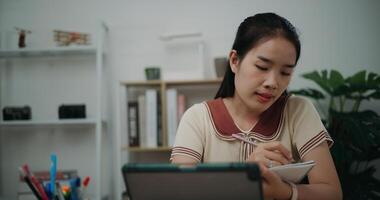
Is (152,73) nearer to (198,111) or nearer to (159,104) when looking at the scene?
(159,104)

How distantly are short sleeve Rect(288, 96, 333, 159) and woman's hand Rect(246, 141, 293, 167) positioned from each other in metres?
0.12

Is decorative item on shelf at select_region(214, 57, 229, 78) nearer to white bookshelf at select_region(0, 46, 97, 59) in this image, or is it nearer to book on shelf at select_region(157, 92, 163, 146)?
book on shelf at select_region(157, 92, 163, 146)

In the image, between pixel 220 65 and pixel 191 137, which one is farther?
pixel 220 65

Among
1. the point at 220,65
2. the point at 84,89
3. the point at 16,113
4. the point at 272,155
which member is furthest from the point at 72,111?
the point at 272,155

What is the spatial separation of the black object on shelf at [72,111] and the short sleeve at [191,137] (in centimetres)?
128

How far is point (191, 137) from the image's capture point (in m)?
0.72

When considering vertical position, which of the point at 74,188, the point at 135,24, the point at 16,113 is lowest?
the point at 74,188

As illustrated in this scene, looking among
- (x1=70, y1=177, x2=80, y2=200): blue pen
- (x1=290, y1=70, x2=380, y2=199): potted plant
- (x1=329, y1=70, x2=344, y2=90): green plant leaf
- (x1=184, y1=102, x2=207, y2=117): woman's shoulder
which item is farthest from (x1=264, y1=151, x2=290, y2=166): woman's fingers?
(x1=329, y1=70, x2=344, y2=90): green plant leaf

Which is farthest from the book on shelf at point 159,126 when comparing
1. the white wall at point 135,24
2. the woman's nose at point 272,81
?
the woman's nose at point 272,81

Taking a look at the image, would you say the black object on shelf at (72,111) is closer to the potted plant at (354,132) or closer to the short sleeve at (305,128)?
the potted plant at (354,132)

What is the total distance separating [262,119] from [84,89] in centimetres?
155

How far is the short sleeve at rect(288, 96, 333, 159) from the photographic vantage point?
0.68 m

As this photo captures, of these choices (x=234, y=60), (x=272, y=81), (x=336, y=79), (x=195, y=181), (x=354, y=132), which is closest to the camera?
(x=195, y=181)

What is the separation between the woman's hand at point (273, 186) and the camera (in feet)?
1.59
